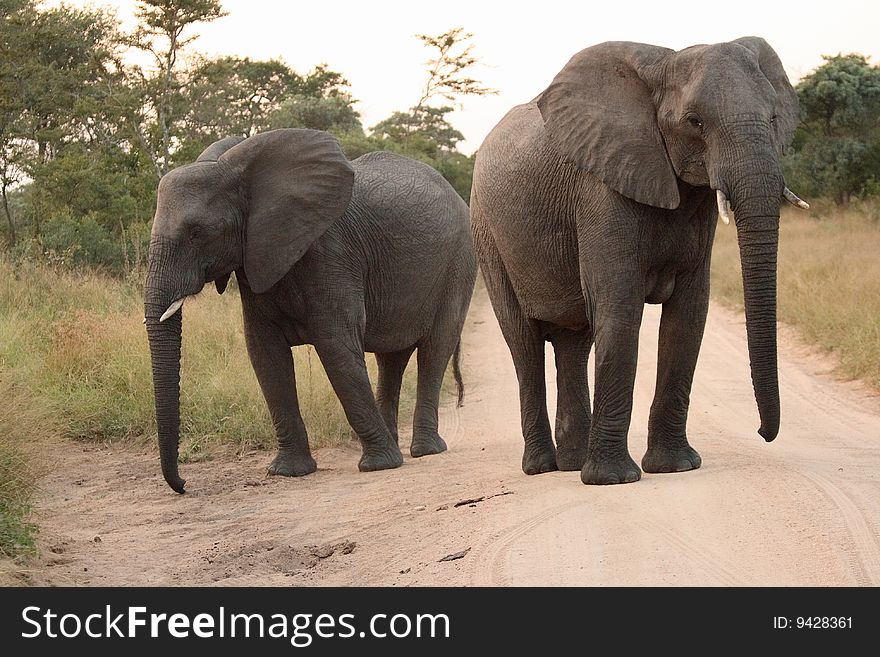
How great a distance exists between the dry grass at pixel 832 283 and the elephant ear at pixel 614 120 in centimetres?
511

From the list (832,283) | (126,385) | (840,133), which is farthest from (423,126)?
(126,385)

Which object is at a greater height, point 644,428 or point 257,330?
point 257,330

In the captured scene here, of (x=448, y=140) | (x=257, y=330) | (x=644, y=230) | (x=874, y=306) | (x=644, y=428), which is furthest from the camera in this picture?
(x=448, y=140)

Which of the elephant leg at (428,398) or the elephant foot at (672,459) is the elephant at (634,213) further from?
the elephant leg at (428,398)

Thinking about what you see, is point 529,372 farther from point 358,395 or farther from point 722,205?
point 722,205

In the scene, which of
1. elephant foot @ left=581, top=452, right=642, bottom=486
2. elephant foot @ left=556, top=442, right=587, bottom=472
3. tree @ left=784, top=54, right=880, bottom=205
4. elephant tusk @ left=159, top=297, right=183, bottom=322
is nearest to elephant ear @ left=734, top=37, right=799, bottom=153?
elephant foot @ left=581, top=452, right=642, bottom=486

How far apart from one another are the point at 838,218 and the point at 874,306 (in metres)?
13.8

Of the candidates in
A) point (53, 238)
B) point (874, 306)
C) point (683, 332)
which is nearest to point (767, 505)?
point (683, 332)

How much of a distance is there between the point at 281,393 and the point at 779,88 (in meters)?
3.65

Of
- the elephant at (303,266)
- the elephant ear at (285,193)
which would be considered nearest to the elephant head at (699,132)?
the elephant ear at (285,193)

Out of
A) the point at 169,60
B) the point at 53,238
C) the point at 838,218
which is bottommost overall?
the point at 838,218

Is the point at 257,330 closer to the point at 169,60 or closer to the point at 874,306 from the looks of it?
the point at 874,306

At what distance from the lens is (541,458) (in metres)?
7.57

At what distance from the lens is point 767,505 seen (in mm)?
5520
